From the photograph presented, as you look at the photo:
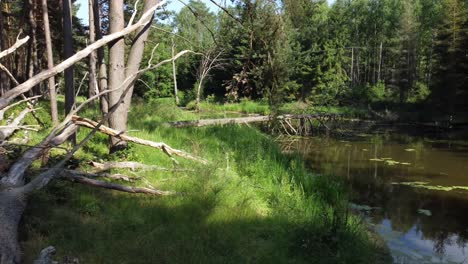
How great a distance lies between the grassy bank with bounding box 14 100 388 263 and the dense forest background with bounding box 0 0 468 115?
10.5 meters

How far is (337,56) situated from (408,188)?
30.0 m

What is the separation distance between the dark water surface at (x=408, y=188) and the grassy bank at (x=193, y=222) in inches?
58.6

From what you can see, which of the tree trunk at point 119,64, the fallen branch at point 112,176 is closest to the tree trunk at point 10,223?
the fallen branch at point 112,176

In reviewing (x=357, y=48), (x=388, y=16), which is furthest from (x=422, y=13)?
(x=357, y=48)

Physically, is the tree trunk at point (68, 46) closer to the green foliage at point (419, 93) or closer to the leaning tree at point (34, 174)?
the leaning tree at point (34, 174)

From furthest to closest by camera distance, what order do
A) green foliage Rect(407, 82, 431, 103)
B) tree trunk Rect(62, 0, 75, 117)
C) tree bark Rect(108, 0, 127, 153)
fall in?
green foliage Rect(407, 82, 431, 103)
tree trunk Rect(62, 0, 75, 117)
tree bark Rect(108, 0, 127, 153)

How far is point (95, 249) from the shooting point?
12.4 feet

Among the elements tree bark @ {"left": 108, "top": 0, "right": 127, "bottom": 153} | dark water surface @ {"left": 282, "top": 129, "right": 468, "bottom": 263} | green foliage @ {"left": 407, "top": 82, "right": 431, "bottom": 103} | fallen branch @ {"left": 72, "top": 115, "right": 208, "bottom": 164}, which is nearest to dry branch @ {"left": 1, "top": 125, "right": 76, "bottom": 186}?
fallen branch @ {"left": 72, "top": 115, "right": 208, "bottom": 164}

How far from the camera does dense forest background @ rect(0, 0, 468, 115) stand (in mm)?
22094

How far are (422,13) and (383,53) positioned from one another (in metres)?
6.39

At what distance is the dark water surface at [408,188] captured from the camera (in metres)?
7.24

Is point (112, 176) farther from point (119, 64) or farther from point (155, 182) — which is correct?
point (119, 64)

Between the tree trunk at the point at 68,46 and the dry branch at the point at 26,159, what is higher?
the tree trunk at the point at 68,46

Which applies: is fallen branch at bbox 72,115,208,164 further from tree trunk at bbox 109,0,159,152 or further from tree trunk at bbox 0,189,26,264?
tree trunk at bbox 0,189,26,264
